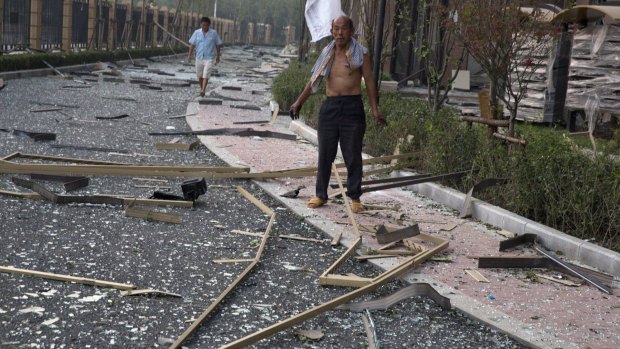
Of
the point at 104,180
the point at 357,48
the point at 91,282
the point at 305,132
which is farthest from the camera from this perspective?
the point at 305,132

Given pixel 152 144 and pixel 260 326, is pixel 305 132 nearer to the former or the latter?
pixel 152 144

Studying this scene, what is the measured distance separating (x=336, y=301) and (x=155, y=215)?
292 centimetres

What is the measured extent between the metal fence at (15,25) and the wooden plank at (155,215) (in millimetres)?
21007

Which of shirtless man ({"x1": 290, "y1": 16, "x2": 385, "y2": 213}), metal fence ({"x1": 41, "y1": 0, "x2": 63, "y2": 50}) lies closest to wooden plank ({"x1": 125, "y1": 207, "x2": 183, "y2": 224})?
shirtless man ({"x1": 290, "y1": 16, "x2": 385, "y2": 213})

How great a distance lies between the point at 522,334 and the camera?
5781 millimetres

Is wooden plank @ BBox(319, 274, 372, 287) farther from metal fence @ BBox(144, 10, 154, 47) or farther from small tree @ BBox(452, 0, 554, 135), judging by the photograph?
metal fence @ BBox(144, 10, 154, 47)

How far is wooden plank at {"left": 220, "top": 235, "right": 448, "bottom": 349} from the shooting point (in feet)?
17.3

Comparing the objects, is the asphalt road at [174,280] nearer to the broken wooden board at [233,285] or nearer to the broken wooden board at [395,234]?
the broken wooden board at [233,285]

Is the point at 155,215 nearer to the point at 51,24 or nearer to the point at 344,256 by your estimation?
the point at 344,256

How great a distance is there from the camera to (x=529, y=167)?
9023 mm

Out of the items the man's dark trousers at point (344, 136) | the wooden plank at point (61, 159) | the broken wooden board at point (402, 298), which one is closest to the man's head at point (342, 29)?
the man's dark trousers at point (344, 136)

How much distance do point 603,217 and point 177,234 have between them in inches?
142

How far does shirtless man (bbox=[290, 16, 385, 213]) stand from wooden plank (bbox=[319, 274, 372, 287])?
269 centimetres

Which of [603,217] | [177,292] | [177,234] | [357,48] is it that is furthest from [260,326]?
[357,48]
